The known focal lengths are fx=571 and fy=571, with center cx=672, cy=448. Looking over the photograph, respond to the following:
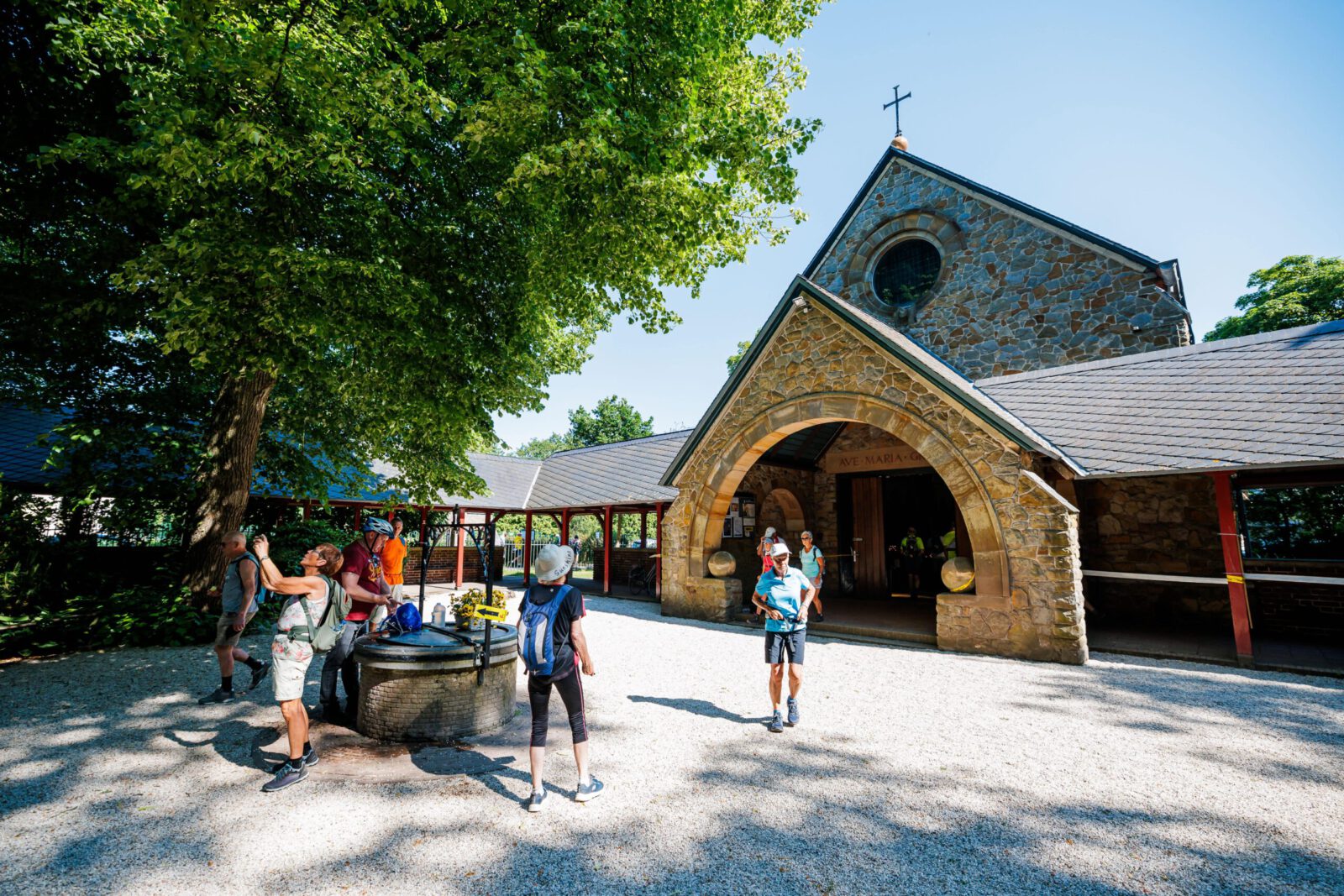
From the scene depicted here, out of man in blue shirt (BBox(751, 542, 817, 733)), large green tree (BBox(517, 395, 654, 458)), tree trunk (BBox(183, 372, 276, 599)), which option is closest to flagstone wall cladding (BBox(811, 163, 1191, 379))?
man in blue shirt (BBox(751, 542, 817, 733))

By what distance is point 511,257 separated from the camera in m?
7.77

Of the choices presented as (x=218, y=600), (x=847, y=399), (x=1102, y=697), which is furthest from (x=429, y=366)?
(x=1102, y=697)

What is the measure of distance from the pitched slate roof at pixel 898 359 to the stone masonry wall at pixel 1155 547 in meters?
2.63

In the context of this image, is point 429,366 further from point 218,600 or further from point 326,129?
point 218,600

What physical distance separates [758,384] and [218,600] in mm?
9847

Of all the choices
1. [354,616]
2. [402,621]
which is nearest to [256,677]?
[354,616]

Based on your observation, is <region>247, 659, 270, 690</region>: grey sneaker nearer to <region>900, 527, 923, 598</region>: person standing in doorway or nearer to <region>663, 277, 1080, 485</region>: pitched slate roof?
<region>663, 277, 1080, 485</region>: pitched slate roof

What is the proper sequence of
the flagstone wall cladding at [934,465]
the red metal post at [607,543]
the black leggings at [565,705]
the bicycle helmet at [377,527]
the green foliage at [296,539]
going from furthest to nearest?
the red metal post at [607,543] < the green foliage at [296,539] < the flagstone wall cladding at [934,465] < the bicycle helmet at [377,527] < the black leggings at [565,705]

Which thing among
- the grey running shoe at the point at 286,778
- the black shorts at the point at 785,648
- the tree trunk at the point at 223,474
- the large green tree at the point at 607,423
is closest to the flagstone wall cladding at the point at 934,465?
the black shorts at the point at 785,648

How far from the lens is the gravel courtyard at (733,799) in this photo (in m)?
3.01

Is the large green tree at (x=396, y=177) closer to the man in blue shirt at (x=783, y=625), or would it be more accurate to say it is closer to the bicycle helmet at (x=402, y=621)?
the bicycle helmet at (x=402, y=621)

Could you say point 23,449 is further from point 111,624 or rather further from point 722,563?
point 722,563

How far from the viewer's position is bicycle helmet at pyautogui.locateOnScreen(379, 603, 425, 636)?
5434 millimetres

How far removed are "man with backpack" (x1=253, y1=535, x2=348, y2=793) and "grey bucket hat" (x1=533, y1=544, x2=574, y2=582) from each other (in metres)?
1.75
